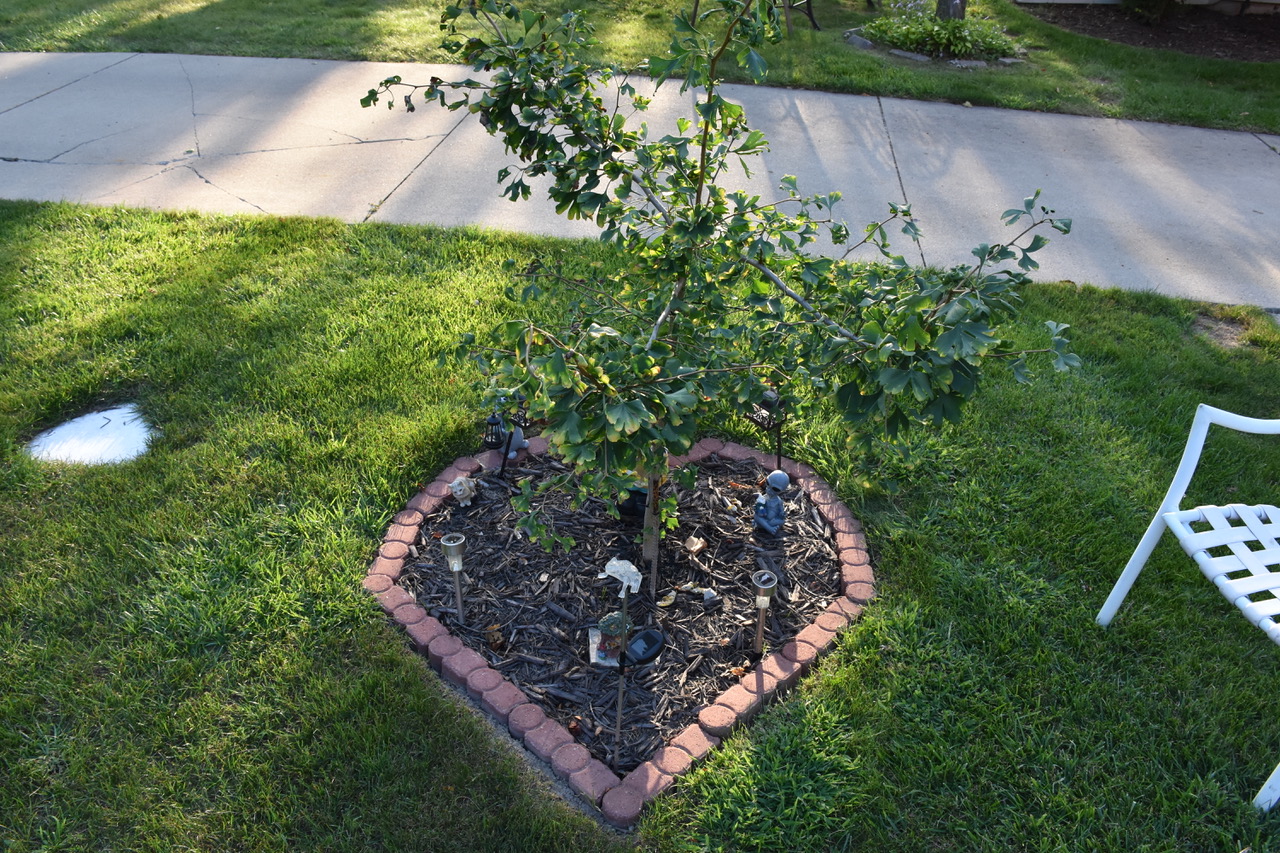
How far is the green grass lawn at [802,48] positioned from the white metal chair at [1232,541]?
496 cm

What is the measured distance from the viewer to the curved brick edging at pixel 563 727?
226cm

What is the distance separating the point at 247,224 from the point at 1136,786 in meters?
4.82

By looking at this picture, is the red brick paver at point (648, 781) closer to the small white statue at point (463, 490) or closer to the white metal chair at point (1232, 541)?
the small white statue at point (463, 490)

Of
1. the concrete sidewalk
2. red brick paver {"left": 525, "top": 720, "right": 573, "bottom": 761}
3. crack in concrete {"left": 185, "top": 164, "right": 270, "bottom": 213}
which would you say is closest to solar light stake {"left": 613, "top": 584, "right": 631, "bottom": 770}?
red brick paver {"left": 525, "top": 720, "right": 573, "bottom": 761}

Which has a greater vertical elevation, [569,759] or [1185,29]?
[1185,29]

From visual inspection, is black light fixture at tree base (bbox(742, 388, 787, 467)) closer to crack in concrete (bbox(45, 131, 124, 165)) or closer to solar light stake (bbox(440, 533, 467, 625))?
solar light stake (bbox(440, 533, 467, 625))

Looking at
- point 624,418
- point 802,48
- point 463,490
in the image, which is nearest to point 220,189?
point 463,490

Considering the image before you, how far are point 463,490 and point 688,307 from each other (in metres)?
1.15

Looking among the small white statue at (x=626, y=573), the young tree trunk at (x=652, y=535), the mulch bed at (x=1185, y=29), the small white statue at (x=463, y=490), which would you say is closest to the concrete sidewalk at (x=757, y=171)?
the small white statue at (x=463, y=490)

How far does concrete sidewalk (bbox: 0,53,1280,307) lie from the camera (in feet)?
16.1

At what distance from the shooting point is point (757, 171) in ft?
18.0

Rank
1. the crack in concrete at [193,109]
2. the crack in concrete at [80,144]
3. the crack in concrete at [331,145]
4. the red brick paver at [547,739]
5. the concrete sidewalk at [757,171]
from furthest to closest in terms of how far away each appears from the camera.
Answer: the crack in concrete at [193,109]
the crack in concrete at [331,145]
the crack in concrete at [80,144]
the concrete sidewalk at [757,171]
the red brick paver at [547,739]

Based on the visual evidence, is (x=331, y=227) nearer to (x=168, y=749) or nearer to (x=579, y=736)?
(x=168, y=749)

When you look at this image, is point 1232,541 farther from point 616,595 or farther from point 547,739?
point 547,739
